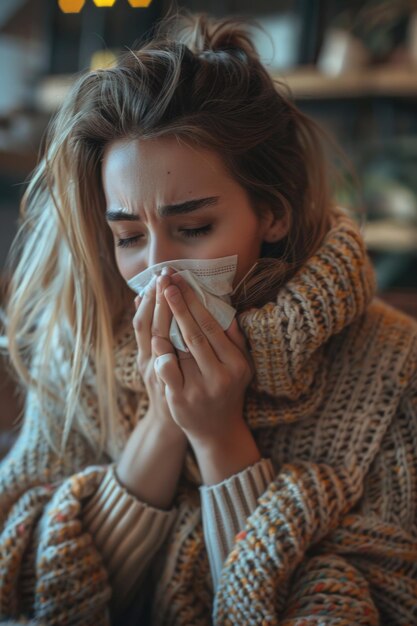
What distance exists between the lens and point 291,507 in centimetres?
82

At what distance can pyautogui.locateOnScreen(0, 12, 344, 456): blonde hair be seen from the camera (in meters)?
0.84

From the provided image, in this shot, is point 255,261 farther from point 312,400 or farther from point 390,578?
point 390,578

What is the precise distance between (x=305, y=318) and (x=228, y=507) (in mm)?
269

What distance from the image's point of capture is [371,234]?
7.83 ft

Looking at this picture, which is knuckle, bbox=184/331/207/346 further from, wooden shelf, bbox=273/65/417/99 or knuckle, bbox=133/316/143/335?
wooden shelf, bbox=273/65/417/99

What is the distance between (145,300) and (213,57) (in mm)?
342

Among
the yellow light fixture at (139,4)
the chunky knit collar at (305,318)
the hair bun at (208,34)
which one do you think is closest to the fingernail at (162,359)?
the chunky knit collar at (305,318)

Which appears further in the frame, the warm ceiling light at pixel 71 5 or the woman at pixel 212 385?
the warm ceiling light at pixel 71 5

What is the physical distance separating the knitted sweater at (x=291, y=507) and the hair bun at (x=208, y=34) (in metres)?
0.30

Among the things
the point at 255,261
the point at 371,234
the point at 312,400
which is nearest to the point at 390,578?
the point at 312,400

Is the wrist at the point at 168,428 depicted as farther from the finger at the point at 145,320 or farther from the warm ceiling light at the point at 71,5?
the warm ceiling light at the point at 71,5

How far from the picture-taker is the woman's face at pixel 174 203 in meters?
0.81

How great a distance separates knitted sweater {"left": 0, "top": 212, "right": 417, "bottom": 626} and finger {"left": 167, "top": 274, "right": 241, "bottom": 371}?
37 mm

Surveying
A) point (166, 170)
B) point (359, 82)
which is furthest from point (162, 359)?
point (359, 82)
